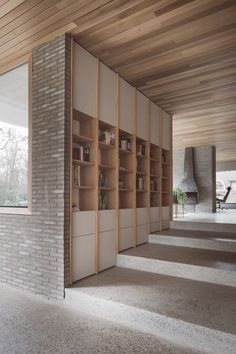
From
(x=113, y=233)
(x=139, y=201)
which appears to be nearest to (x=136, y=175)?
(x=139, y=201)

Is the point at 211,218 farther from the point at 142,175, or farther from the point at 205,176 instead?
the point at 142,175

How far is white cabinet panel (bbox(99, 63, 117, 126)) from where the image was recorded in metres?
3.99

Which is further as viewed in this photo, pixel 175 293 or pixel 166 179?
pixel 166 179

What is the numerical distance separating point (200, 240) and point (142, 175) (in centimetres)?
164

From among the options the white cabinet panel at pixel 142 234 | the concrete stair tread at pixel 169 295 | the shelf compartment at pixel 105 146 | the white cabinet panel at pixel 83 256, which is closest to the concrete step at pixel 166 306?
the concrete stair tread at pixel 169 295

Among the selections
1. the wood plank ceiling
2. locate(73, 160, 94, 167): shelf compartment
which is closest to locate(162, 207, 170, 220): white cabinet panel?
the wood plank ceiling

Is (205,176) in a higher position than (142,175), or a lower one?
higher

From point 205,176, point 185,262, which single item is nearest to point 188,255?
point 185,262

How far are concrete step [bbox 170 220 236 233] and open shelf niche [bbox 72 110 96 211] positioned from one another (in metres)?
2.91

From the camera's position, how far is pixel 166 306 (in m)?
2.69

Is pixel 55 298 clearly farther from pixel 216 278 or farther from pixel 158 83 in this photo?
pixel 158 83

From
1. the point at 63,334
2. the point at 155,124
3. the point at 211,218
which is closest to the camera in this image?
the point at 63,334

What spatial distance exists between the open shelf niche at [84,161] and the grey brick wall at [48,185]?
0.33 meters

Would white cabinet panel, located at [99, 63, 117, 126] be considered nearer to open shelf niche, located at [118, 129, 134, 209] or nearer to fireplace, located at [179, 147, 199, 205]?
open shelf niche, located at [118, 129, 134, 209]
